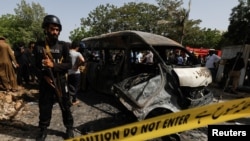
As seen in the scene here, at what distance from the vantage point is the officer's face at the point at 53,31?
505 centimetres

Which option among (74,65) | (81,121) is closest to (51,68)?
(81,121)

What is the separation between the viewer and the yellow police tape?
303 centimetres

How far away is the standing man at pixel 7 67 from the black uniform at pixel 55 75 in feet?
18.5

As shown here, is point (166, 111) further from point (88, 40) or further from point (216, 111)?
point (88, 40)

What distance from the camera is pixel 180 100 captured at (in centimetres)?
594

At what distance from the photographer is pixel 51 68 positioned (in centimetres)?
509

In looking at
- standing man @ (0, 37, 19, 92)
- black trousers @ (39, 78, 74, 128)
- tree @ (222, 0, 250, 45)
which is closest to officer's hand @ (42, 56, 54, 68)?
A: black trousers @ (39, 78, 74, 128)

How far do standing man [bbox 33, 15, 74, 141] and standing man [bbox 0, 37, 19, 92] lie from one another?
18.5 ft

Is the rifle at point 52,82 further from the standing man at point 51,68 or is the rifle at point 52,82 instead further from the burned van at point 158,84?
the burned van at point 158,84

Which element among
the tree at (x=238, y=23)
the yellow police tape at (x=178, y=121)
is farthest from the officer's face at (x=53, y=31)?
the tree at (x=238, y=23)

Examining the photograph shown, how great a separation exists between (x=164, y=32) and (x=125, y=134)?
1629 inches

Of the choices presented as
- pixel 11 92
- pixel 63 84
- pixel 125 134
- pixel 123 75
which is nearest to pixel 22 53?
pixel 11 92

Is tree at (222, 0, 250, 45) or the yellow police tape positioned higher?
tree at (222, 0, 250, 45)

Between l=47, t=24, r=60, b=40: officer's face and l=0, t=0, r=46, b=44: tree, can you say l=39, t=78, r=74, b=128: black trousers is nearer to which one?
l=47, t=24, r=60, b=40: officer's face
